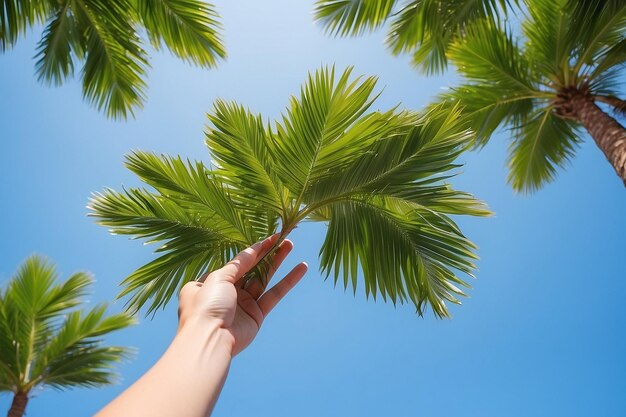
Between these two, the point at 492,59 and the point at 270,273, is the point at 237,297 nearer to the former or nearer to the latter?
the point at 270,273

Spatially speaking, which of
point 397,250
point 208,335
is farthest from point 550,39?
point 208,335

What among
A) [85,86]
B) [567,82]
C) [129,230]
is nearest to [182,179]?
[129,230]

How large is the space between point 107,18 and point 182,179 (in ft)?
12.4

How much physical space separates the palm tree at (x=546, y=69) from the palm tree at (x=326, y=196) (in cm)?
239

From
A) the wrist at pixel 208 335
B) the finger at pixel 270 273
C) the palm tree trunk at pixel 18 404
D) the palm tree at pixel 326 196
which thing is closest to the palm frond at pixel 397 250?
the palm tree at pixel 326 196

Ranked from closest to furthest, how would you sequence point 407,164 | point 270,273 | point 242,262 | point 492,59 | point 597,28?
point 242,262 < point 270,273 < point 407,164 < point 597,28 < point 492,59

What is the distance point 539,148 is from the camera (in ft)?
24.0

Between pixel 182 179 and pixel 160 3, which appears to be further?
pixel 160 3

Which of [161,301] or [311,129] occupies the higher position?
[311,129]

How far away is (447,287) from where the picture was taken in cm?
367

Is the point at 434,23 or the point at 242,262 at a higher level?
the point at 434,23

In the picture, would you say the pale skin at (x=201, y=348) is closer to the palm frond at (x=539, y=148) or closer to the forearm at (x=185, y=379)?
the forearm at (x=185, y=379)

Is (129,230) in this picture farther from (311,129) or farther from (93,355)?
(93,355)

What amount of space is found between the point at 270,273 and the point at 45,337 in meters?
6.64
